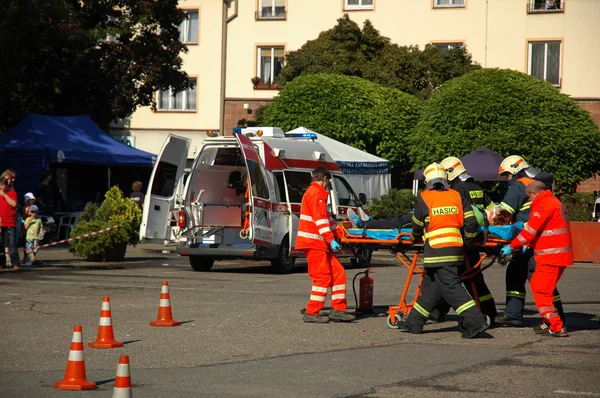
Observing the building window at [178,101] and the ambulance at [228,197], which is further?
the building window at [178,101]

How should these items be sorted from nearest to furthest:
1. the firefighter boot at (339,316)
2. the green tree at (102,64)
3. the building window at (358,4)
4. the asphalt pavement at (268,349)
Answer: the asphalt pavement at (268,349)
the firefighter boot at (339,316)
the green tree at (102,64)
the building window at (358,4)

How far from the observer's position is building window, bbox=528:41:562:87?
4022 cm

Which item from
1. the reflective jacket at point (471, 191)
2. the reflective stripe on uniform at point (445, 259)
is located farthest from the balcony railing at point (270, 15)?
the reflective stripe on uniform at point (445, 259)

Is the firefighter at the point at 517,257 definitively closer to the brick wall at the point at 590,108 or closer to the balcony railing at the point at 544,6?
the brick wall at the point at 590,108

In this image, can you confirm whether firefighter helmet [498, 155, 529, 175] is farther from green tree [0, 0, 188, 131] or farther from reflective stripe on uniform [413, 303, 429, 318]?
green tree [0, 0, 188, 131]

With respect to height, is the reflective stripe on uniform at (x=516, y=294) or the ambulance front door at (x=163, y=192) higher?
the ambulance front door at (x=163, y=192)

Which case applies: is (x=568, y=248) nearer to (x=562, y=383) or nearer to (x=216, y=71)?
(x=562, y=383)

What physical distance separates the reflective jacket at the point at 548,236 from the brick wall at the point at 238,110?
32.6 metres

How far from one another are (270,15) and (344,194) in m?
23.9

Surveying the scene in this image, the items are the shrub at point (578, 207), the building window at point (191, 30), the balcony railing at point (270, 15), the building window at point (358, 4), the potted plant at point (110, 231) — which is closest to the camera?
the potted plant at point (110, 231)

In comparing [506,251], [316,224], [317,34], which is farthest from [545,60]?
[506,251]

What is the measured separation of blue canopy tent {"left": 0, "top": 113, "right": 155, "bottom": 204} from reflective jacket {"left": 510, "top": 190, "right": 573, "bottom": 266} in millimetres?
16754

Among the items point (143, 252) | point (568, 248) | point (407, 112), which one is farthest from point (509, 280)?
point (407, 112)

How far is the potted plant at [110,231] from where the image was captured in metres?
20.1
